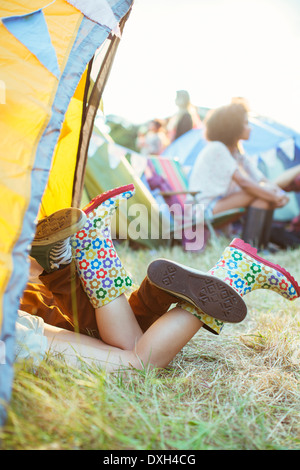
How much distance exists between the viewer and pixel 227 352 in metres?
1.21

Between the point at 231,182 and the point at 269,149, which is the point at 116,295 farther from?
the point at 269,149

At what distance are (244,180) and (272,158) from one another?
3.50 feet

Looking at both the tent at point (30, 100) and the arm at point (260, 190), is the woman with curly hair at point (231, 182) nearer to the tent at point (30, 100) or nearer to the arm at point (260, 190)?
the arm at point (260, 190)

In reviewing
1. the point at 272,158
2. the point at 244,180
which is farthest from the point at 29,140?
the point at 272,158

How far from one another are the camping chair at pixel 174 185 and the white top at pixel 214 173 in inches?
3.9

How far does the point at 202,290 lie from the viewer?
0.95 metres

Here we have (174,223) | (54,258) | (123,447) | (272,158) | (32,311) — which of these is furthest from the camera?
(272,158)

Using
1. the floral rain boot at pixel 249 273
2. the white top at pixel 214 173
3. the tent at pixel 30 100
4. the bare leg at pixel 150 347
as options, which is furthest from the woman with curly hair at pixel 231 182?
the bare leg at pixel 150 347

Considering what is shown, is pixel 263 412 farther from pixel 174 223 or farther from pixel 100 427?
pixel 174 223

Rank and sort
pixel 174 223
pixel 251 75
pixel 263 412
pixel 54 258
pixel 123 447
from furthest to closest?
pixel 251 75, pixel 174 223, pixel 54 258, pixel 263 412, pixel 123 447

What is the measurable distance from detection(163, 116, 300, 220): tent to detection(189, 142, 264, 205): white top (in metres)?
0.86

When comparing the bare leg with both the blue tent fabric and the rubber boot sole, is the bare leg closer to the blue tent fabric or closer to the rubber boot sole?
the rubber boot sole

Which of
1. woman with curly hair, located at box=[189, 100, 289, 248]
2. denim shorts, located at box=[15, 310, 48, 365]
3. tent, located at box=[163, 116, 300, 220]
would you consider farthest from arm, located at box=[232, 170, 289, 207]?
denim shorts, located at box=[15, 310, 48, 365]

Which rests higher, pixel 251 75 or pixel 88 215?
Result: pixel 251 75
